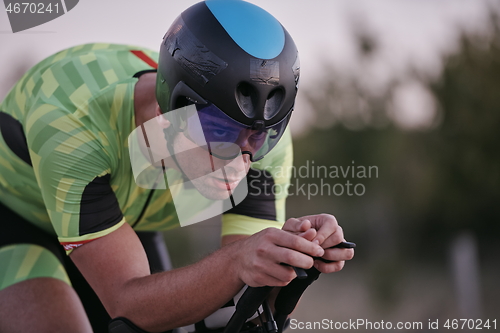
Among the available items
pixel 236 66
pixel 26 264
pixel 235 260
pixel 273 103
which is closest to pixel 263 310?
pixel 235 260

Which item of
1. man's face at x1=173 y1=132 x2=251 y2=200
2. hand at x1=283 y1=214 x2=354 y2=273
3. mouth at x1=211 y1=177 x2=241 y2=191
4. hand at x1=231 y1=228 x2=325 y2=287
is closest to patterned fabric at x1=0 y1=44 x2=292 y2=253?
man's face at x1=173 y1=132 x2=251 y2=200

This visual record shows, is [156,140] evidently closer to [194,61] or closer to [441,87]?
[194,61]

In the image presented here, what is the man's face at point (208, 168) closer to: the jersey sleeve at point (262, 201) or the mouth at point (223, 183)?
the mouth at point (223, 183)

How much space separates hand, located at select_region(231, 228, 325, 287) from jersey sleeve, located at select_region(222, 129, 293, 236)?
1096 millimetres

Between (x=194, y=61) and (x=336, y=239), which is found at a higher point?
(x=194, y=61)

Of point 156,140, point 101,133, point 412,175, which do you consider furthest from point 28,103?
point 412,175

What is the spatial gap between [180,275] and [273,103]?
0.82 m

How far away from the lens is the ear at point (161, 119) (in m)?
2.39

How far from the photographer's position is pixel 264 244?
169 cm

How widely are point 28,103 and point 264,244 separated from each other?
1645mm

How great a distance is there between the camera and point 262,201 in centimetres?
290

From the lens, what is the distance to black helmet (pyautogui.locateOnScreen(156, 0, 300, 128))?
2.07m

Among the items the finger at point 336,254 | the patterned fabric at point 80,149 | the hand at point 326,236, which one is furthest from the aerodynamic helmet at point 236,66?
the finger at point 336,254

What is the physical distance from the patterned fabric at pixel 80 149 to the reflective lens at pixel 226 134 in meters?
0.46
